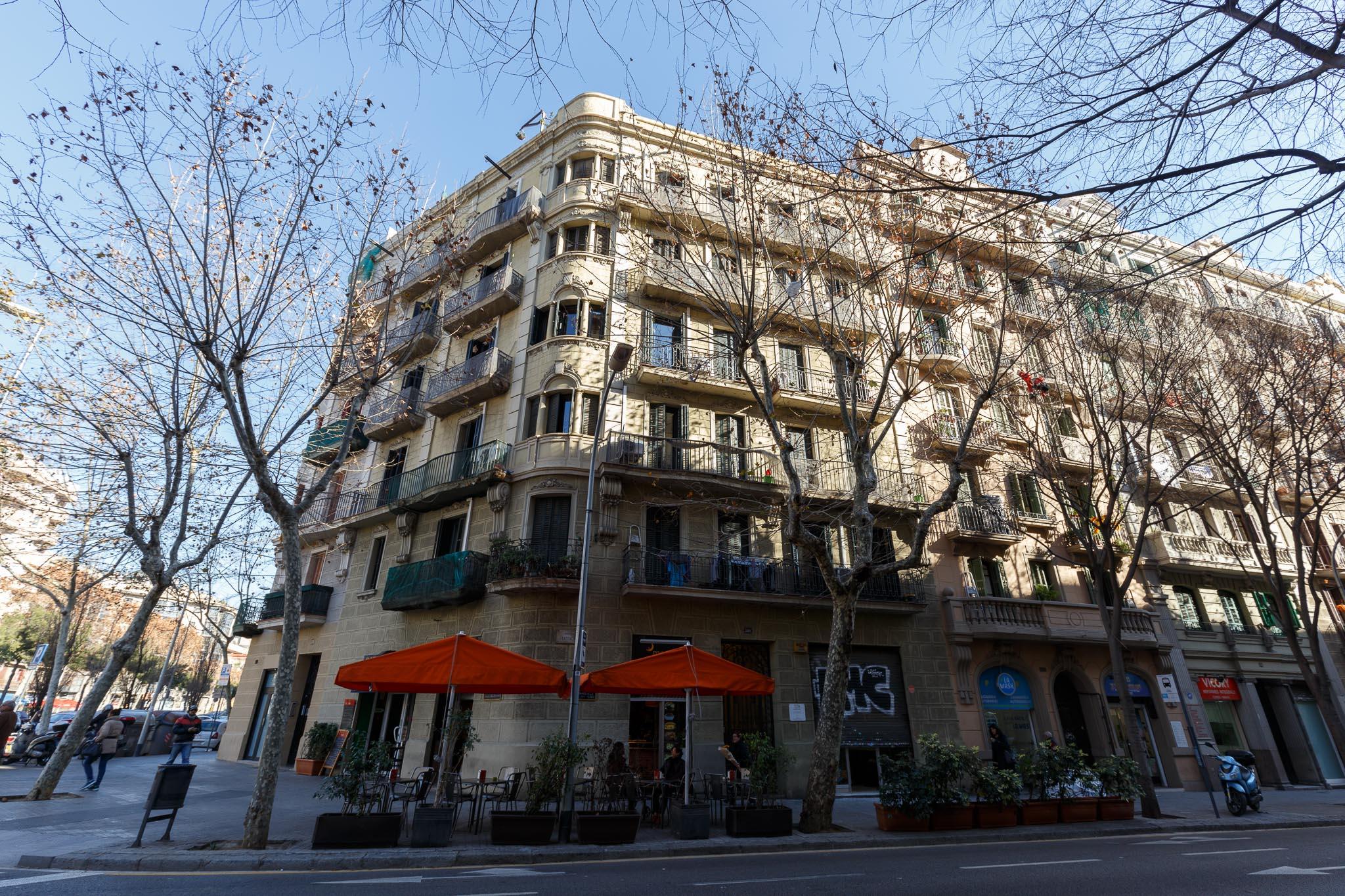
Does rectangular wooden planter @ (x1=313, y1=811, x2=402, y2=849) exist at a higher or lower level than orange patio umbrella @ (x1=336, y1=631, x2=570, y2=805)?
lower

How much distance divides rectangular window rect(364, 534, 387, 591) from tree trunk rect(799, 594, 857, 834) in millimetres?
15202

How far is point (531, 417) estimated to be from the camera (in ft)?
60.8

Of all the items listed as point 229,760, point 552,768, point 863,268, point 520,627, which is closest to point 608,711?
point 520,627

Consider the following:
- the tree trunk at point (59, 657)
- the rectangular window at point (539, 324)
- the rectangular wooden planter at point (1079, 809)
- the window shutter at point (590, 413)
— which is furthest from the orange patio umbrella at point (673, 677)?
the tree trunk at point (59, 657)

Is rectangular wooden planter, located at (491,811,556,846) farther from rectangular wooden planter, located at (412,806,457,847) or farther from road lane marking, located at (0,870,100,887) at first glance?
road lane marking, located at (0,870,100,887)

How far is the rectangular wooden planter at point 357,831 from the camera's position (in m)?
8.84

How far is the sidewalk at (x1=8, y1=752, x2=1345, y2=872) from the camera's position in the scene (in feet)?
26.2

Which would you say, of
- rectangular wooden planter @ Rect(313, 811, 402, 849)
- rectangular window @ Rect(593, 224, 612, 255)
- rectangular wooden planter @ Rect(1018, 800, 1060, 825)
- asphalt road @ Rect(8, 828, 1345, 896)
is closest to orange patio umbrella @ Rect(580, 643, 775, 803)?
asphalt road @ Rect(8, 828, 1345, 896)

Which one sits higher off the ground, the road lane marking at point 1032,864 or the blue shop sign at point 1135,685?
the blue shop sign at point 1135,685

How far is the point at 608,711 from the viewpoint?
1521 cm

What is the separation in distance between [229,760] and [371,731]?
8775 mm

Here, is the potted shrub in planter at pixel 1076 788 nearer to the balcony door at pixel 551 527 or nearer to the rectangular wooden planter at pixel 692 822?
the rectangular wooden planter at pixel 692 822

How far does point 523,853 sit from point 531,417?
39.1ft

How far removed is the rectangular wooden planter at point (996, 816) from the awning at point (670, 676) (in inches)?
186
